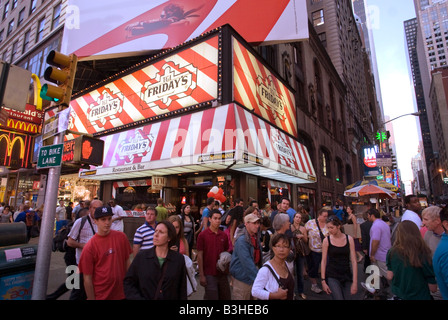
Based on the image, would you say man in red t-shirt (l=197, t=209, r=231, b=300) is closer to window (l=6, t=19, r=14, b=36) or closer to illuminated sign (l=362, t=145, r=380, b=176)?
window (l=6, t=19, r=14, b=36)

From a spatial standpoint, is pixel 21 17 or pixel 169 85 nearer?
pixel 169 85

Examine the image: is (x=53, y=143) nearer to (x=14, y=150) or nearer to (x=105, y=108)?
(x=14, y=150)

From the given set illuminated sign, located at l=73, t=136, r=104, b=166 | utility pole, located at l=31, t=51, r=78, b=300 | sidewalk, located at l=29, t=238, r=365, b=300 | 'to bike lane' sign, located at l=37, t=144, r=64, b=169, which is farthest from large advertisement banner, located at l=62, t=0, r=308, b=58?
sidewalk, located at l=29, t=238, r=365, b=300

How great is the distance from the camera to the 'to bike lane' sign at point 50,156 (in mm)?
4203

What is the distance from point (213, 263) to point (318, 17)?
46.9 meters

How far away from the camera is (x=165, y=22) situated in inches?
555

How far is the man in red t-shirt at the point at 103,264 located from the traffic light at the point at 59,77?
2.26m

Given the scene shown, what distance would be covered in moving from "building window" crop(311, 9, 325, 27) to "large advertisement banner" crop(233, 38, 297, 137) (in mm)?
31082

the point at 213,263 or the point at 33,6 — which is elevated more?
the point at 33,6

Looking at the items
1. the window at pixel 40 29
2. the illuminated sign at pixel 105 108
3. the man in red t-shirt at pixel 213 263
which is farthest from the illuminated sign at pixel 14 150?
the window at pixel 40 29

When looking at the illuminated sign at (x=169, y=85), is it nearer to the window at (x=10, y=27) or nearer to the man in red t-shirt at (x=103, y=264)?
the man in red t-shirt at (x=103, y=264)

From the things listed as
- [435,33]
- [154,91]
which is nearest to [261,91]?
[154,91]

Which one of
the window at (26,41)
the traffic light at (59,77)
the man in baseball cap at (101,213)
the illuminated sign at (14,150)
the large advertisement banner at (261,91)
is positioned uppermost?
the window at (26,41)

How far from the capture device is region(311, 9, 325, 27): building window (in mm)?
40509
